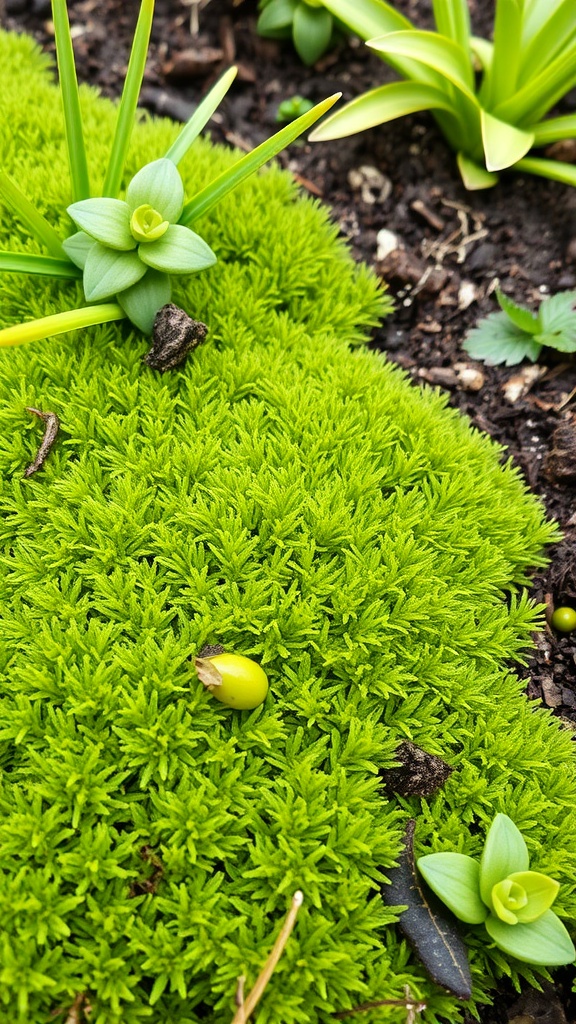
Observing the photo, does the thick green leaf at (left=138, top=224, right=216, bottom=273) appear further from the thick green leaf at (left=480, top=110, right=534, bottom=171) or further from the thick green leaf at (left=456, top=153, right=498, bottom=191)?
the thick green leaf at (left=456, top=153, right=498, bottom=191)

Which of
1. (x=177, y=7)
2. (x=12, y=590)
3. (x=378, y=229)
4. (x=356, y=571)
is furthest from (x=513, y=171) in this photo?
(x=12, y=590)

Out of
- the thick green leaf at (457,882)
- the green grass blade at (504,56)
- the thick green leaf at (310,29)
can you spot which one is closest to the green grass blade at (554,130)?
the green grass blade at (504,56)

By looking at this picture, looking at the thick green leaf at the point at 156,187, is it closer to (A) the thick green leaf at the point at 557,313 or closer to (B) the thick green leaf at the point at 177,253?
(B) the thick green leaf at the point at 177,253

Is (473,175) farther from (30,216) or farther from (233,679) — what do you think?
(233,679)

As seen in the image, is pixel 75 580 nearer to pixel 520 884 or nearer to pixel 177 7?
pixel 520 884

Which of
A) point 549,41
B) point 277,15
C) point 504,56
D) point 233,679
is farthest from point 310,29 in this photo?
point 233,679

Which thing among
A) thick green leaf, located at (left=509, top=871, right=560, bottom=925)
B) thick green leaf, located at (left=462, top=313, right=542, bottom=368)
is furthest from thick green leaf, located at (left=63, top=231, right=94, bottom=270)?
thick green leaf, located at (left=509, top=871, right=560, bottom=925)

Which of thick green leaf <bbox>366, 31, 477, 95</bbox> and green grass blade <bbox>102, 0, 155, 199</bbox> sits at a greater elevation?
thick green leaf <bbox>366, 31, 477, 95</bbox>
